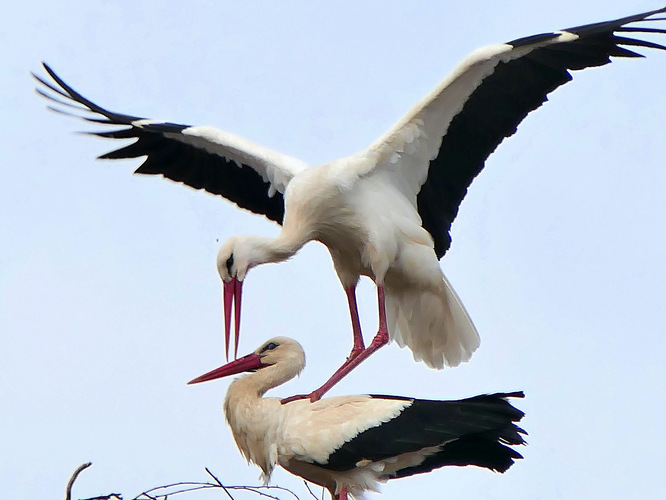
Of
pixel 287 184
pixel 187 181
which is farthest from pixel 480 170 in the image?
pixel 187 181

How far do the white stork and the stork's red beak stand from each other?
2.05ft

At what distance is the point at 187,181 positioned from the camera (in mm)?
8609

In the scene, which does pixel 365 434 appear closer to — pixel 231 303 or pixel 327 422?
pixel 327 422

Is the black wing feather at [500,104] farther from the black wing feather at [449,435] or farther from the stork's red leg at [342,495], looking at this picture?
the stork's red leg at [342,495]

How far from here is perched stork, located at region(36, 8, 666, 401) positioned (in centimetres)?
731

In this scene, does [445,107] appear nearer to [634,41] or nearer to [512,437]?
[634,41]

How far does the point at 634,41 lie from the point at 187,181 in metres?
2.75

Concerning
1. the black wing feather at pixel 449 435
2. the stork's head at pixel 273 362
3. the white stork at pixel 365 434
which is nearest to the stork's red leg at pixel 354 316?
the stork's head at pixel 273 362

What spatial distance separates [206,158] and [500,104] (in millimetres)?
1750

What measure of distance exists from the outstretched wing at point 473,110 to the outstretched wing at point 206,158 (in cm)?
64

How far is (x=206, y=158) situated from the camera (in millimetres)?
8477

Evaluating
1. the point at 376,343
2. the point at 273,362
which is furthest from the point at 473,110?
the point at 273,362

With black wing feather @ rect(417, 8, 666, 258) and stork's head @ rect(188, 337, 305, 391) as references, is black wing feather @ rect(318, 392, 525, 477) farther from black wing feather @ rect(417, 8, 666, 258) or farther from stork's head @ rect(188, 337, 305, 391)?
black wing feather @ rect(417, 8, 666, 258)

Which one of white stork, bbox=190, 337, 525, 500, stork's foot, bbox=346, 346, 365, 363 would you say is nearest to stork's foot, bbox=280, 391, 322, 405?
white stork, bbox=190, 337, 525, 500
